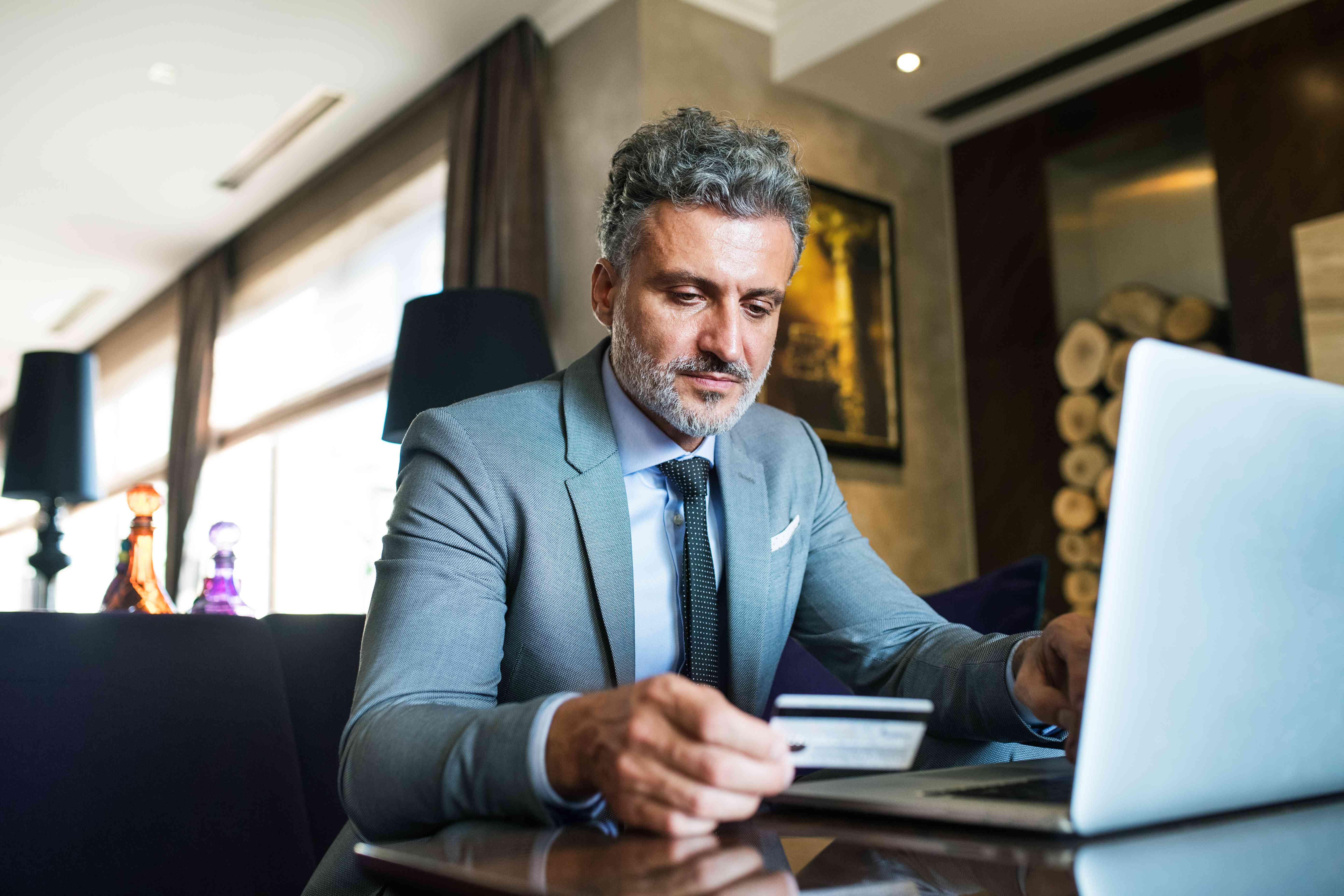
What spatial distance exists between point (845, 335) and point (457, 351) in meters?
1.80

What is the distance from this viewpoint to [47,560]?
291cm

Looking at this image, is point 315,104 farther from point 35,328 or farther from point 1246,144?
point 35,328

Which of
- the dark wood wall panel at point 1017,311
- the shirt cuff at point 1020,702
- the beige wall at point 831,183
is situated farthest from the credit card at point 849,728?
the dark wood wall panel at point 1017,311

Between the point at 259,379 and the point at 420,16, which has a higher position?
the point at 420,16

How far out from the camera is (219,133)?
4500 millimetres

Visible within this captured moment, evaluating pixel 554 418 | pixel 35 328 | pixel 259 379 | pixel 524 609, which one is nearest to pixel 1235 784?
pixel 524 609

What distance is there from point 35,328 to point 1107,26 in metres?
6.90

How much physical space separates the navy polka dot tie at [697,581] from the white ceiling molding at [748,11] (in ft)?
8.58

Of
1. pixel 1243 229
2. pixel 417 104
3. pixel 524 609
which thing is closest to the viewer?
pixel 524 609

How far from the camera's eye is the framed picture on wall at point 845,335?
139 inches

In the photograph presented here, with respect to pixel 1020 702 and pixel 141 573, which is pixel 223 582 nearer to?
pixel 141 573

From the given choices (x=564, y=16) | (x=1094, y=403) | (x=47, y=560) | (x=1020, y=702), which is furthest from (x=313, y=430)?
(x=1020, y=702)

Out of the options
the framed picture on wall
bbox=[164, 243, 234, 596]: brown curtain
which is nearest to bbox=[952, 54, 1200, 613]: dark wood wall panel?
the framed picture on wall

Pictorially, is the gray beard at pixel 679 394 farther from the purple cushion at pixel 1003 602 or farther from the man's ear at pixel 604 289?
the purple cushion at pixel 1003 602
